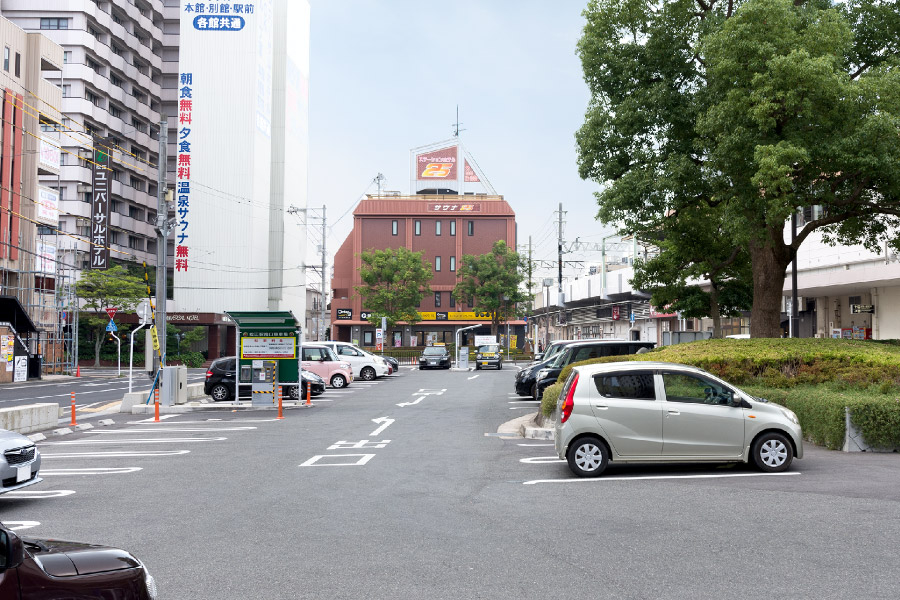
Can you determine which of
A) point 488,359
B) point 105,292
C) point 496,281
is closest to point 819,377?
point 488,359

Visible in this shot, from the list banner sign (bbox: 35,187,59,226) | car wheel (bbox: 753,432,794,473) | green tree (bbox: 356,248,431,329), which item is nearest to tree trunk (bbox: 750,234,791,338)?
car wheel (bbox: 753,432,794,473)

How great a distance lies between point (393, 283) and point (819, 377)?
173ft

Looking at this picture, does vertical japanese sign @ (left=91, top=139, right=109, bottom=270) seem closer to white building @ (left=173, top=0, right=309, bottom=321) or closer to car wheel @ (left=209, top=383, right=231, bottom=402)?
white building @ (left=173, top=0, right=309, bottom=321)

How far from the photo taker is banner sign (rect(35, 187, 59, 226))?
42281 mm

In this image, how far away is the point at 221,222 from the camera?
6322cm

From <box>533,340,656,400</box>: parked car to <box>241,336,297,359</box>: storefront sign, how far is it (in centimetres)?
788

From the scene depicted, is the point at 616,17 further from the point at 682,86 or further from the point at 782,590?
the point at 782,590

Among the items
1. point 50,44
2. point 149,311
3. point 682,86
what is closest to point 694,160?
point 682,86

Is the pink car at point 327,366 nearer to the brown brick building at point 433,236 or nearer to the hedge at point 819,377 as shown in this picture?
the hedge at point 819,377

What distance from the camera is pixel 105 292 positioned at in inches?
2115

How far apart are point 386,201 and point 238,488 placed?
69.2 m

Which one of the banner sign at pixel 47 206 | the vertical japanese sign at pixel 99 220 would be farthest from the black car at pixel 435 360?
the banner sign at pixel 47 206

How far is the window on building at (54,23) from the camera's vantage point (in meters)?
61.5

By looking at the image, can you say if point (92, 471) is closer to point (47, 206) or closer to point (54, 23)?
point (47, 206)
